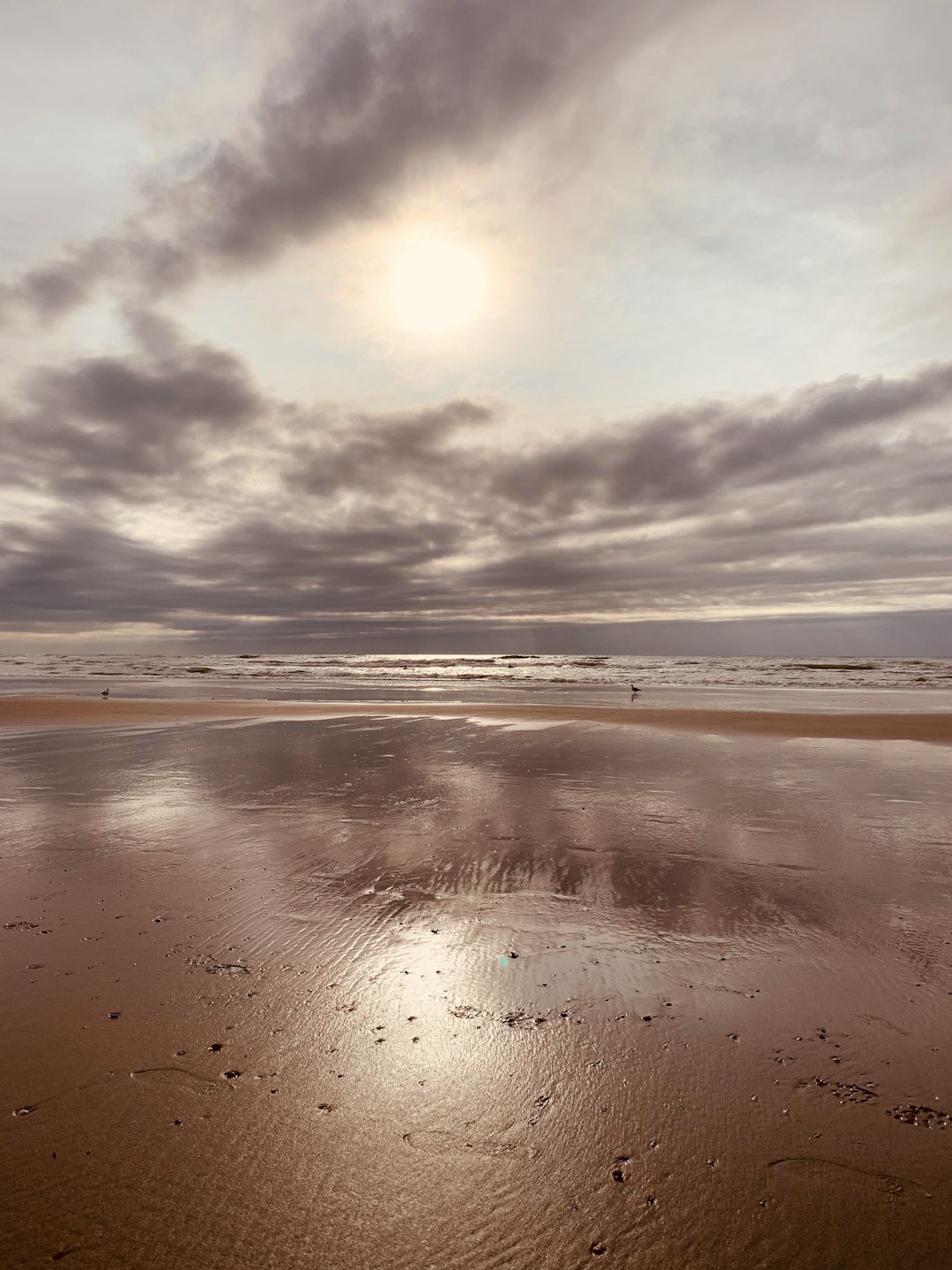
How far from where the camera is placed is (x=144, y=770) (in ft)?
38.5

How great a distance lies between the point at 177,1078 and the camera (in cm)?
326

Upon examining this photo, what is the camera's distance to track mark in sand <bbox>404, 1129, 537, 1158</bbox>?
2803 mm

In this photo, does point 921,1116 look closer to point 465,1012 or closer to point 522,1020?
point 522,1020

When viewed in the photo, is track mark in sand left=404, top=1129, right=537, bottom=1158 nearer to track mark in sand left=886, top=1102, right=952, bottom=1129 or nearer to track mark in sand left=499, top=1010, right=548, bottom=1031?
track mark in sand left=499, top=1010, right=548, bottom=1031

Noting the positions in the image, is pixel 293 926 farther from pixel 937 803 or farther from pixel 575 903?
pixel 937 803

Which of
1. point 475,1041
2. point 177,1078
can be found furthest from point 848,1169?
point 177,1078

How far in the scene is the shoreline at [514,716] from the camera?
18.2 metres

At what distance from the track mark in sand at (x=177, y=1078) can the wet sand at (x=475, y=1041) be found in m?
0.02

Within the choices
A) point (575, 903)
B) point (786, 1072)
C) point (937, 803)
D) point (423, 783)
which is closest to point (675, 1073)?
point (786, 1072)

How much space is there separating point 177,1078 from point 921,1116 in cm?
367

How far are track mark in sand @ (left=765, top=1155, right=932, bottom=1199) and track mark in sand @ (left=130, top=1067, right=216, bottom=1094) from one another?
267cm

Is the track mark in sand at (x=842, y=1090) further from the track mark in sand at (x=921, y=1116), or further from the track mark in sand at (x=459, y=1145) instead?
the track mark in sand at (x=459, y=1145)

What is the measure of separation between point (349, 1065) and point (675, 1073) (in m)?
1.72

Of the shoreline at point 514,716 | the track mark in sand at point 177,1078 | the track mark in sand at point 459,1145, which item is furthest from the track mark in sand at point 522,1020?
the shoreline at point 514,716
